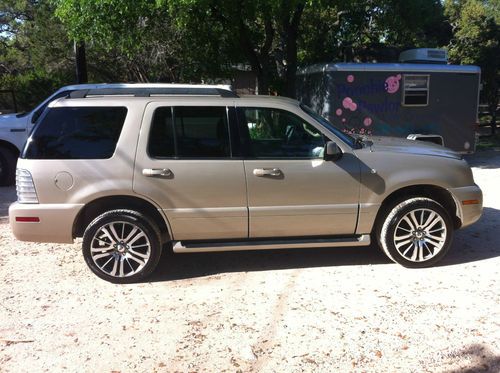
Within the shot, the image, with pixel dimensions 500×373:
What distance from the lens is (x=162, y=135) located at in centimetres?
483

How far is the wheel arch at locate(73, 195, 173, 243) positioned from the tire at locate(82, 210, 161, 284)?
105mm

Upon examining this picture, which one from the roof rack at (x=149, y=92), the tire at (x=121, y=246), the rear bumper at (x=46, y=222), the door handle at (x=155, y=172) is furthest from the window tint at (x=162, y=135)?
the rear bumper at (x=46, y=222)

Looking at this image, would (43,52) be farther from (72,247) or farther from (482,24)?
(482,24)

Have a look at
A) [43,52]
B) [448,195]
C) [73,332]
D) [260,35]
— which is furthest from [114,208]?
[43,52]

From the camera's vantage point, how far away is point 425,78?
446 inches

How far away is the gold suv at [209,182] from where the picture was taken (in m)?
4.73

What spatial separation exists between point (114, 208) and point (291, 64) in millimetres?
8750

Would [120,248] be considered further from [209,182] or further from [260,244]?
[260,244]

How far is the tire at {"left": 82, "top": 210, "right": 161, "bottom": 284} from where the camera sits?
4.75 meters

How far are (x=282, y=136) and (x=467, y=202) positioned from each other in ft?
6.62

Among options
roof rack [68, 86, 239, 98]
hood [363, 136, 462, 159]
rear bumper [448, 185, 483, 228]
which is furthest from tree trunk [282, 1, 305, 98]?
rear bumper [448, 185, 483, 228]

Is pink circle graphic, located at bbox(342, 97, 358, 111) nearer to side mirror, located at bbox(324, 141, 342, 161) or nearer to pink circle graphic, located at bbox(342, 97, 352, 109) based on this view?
pink circle graphic, located at bbox(342, 97, 352, 109)

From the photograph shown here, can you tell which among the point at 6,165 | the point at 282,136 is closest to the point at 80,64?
the point at 6,165

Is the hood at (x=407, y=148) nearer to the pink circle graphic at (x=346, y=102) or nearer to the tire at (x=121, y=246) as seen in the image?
the tire at (x=121, y=246)
